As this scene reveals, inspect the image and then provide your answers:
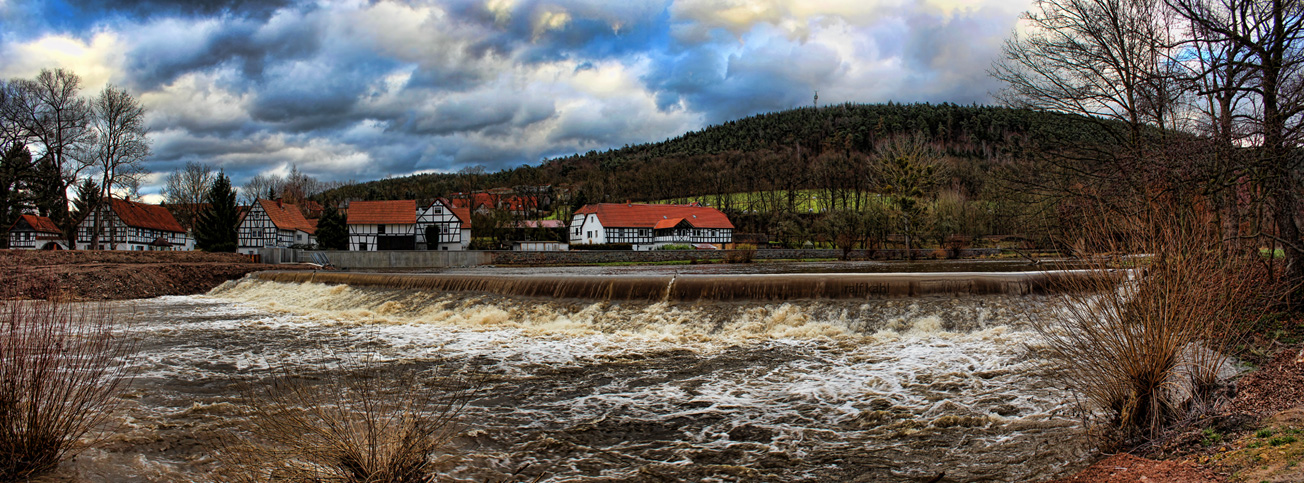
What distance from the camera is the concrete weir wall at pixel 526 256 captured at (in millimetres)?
40438

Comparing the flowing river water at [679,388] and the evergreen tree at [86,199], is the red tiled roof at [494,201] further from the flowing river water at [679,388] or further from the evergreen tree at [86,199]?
the flowing river water at [679,388]

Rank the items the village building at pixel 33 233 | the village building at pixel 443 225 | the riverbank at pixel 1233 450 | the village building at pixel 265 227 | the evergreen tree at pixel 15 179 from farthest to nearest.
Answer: the village building at pixel 265 227 < the village building at pixel 443 225 < the village building at pixel 33 233 < the evergreen tree at pixel 15 179 < the riverbank at pixel 1233 450

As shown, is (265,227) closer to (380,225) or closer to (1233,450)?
(380,225)

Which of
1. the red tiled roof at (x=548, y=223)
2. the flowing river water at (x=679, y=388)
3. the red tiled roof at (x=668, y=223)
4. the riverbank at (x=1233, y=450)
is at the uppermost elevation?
the red tiled roof at (x=548, y=223)

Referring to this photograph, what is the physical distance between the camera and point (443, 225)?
200ft

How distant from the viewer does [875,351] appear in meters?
10.1

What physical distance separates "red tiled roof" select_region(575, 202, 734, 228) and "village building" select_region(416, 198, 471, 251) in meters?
13.8

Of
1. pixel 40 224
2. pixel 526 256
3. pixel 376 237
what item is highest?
pixel 40 224

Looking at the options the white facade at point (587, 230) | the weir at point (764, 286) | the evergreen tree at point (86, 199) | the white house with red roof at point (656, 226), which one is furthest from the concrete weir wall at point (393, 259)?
the weir at point (764, 286)

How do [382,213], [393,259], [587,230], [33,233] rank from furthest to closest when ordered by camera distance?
[587,230]
[33,233]
[382,213]
[393,259]

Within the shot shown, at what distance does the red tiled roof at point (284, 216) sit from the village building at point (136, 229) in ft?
31.1

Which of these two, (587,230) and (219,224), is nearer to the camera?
(219,224)

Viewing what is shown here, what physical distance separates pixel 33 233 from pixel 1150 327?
83964mm

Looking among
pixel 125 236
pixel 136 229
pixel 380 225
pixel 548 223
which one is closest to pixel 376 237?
pixel 380 225
